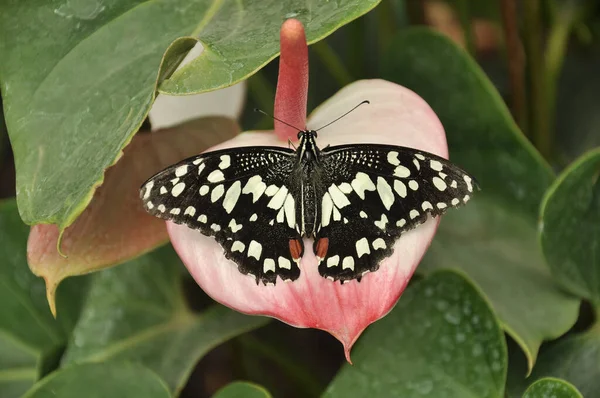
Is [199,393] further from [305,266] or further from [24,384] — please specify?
[305,266]

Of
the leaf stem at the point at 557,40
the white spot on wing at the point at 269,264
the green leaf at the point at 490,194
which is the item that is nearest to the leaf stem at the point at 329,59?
the green leaf at the point at 490,194

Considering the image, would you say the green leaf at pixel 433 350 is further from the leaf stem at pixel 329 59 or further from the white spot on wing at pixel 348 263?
the leaf stem at pixel 329 59

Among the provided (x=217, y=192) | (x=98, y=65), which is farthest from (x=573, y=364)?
(x=98, y=65)

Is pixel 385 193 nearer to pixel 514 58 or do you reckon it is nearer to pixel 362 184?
pixel 362 184

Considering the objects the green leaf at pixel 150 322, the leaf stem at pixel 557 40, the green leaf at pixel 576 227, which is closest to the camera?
the green leaf at pixel 576 227

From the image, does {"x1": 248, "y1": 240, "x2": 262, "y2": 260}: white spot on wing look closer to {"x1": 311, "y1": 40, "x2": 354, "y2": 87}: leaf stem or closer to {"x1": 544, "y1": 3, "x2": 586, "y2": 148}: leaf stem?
{"x1": 311, "y1": 40, "x2": 354, "y2": 87}: leaf stem

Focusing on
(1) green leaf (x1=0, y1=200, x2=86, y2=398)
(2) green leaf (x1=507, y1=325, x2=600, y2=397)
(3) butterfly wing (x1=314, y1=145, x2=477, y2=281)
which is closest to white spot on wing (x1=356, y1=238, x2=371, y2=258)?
(3) butterfly wing (x1=314, y1=145, x2=477, y2=281)

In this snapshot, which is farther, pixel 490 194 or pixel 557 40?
pixel 557 40
